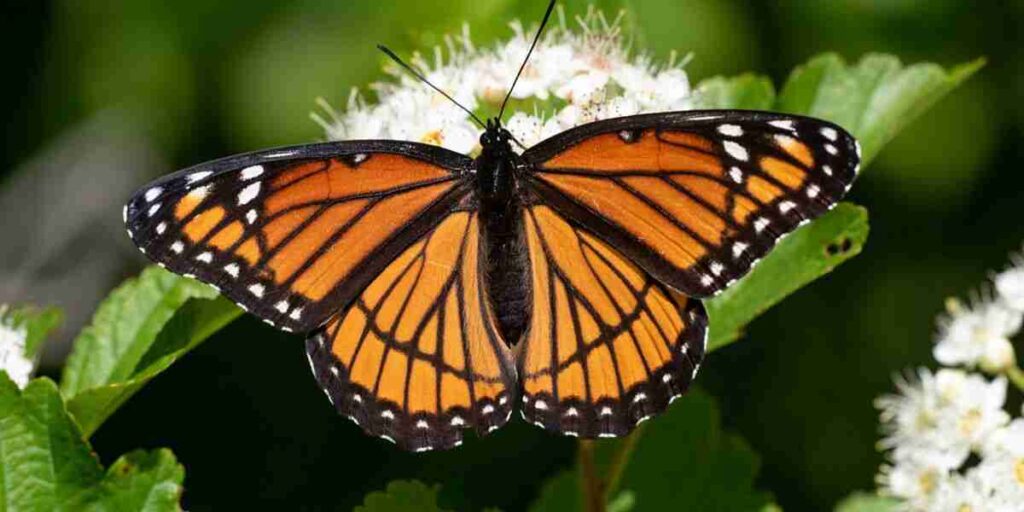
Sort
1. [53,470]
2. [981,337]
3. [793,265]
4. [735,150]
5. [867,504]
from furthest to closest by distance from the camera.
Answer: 1. [867,504]
2. [981,337]
3. [793,265]
4. [735,150]
5. [53,470]

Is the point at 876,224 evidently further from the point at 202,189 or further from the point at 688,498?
the point at 202,189

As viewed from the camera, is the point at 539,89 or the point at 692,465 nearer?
the point at 539,89

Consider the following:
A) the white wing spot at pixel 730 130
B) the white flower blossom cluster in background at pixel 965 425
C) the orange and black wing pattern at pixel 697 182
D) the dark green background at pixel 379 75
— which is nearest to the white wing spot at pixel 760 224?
the orange and black wing pattern at pixel 697 182

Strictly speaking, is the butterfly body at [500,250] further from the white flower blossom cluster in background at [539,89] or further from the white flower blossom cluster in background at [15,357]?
the white flower blossom cluster in background at [15,357]

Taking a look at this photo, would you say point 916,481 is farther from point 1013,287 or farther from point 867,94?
point 867,94

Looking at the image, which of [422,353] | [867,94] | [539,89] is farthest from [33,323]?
[867,94]

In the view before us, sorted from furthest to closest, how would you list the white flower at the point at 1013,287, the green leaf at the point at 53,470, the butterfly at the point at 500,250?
the white flower at the point at 1013,287 < the butterfly at the point at 500,250 < the green leaf at the point at 53,470

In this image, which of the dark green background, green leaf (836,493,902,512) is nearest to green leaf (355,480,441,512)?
green leaf (836,493,902,512)
